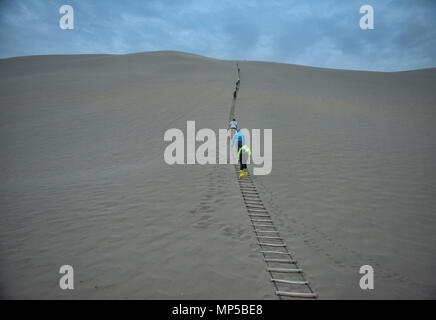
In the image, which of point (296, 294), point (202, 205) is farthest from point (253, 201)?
point (296, 294)

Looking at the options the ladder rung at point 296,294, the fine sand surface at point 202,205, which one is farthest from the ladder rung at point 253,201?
the ladder rung at point 296,294

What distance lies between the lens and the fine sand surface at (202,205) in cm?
336

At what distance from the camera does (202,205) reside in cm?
558

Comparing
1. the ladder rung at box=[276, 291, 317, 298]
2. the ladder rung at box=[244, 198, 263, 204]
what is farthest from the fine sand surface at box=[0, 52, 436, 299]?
the ladder rung at box=[244, 198, 263, 204]

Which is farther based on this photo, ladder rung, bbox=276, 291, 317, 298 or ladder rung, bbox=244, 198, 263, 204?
ladder rung, bbox=244, 198, 263, 204

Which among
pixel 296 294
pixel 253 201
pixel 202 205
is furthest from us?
pixel 253 201

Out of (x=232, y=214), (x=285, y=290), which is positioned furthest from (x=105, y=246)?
(x=285, y=290)

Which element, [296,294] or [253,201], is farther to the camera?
[253,201]

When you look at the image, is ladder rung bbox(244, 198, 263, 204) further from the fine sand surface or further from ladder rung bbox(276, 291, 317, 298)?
ladder rung bbox(276, 291, 317, 298)

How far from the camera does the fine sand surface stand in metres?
3.36

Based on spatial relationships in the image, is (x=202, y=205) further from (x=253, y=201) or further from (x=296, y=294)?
(x=296, y=294)

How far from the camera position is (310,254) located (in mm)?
4004

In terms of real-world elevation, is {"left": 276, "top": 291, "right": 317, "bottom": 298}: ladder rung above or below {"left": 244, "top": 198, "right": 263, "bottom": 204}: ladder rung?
below
